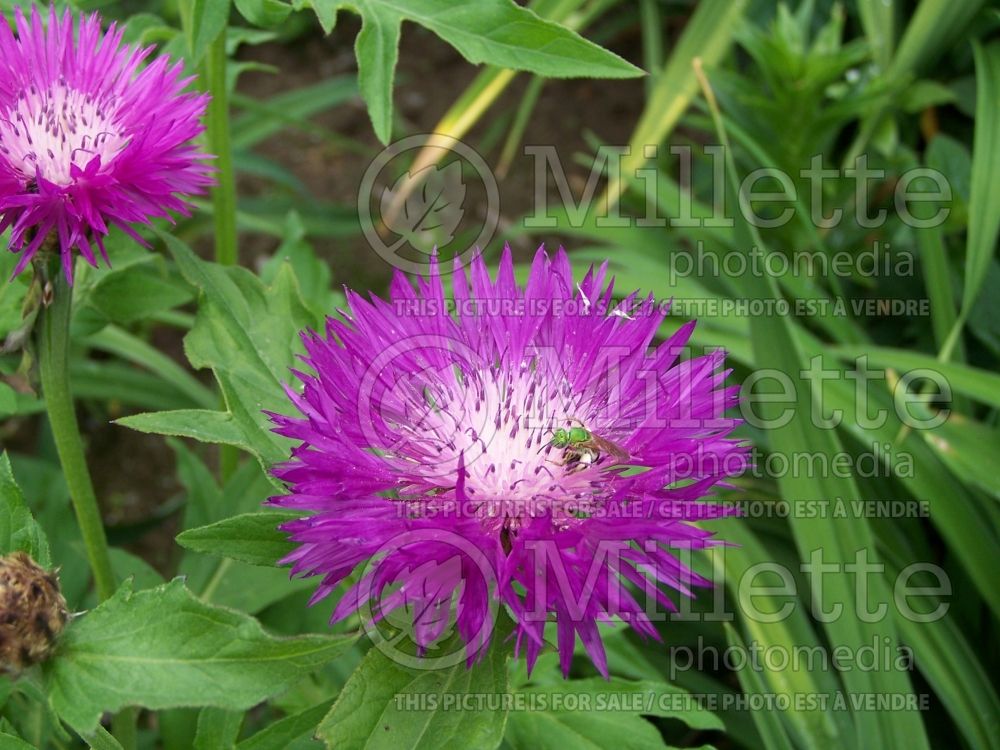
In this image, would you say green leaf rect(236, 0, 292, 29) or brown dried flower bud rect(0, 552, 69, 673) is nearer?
brown dried flower bud rect(0, 552, 69, 673)


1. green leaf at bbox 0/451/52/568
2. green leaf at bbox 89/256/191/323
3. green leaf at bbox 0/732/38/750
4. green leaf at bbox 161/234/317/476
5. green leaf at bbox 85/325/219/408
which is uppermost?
green leaf at bbox 85/325/219/408

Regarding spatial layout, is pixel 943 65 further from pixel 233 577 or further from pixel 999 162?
pixel 233 577

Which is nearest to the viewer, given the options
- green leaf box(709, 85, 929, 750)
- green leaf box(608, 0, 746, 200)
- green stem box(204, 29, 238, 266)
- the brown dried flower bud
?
the brown dried flower bud

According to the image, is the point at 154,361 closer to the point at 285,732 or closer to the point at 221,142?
the point at 221,142

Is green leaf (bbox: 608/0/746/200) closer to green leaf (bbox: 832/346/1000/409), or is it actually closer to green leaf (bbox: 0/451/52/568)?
green leaf (bbox: 832/346/1000/409)

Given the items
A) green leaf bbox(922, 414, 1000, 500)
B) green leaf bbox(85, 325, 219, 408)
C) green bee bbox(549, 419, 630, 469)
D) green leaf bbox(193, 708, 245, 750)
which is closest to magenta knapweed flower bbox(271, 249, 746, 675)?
green bee bbox(549, 419, 630, 469)

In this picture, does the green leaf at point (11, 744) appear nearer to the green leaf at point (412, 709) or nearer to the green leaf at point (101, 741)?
the green leaf at point (101, 741)
